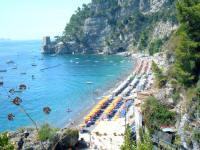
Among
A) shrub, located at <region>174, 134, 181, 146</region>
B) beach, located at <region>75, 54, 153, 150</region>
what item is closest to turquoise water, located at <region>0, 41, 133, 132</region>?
beach, located at <region>75, 54, 153, 150</region>

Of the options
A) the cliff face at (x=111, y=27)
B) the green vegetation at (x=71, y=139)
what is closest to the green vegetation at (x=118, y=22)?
the cliff face at (x=111, y=27)

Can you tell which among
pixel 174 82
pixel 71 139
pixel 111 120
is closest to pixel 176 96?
pixel 174 82

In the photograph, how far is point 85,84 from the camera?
42.9 metres

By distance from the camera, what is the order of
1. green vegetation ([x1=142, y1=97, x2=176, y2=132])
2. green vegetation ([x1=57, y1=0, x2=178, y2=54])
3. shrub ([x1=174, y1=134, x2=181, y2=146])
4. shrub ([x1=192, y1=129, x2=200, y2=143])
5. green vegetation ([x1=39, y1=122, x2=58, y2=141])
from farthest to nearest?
green vegetation ([x1=57, y1=0, x2=178, y2=54])
green vegetation ([x1=39, y1=122, x2=58, y2=141])
green vegetation ([x1=142, y1=97, x2=176, y2=132])
shrub ([x1=174, y1=134, x2=181, y2=146])
shrub ([x1=192, y1=129, x2=200, y2=143])

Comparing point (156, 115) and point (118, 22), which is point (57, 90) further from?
point (118, 22)

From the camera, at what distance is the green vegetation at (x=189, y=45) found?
48.7 feet

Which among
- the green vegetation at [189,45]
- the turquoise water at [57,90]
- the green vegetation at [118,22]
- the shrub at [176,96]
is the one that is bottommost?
the turquoise water at [57,90]

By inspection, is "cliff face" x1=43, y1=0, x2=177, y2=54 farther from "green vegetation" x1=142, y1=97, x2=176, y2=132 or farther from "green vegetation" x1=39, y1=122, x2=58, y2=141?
"green vegetation" x1=39, y1=122, x2=58, y2=141

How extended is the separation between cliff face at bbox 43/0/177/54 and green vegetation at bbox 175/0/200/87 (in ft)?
193

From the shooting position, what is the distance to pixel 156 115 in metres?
15.2

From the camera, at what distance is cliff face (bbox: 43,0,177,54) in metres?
81.9

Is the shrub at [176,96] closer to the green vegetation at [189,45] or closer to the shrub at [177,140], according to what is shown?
the green vegetation at [189,45]

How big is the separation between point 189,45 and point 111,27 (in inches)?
3285

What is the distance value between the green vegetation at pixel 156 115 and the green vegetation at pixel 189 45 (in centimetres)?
274
